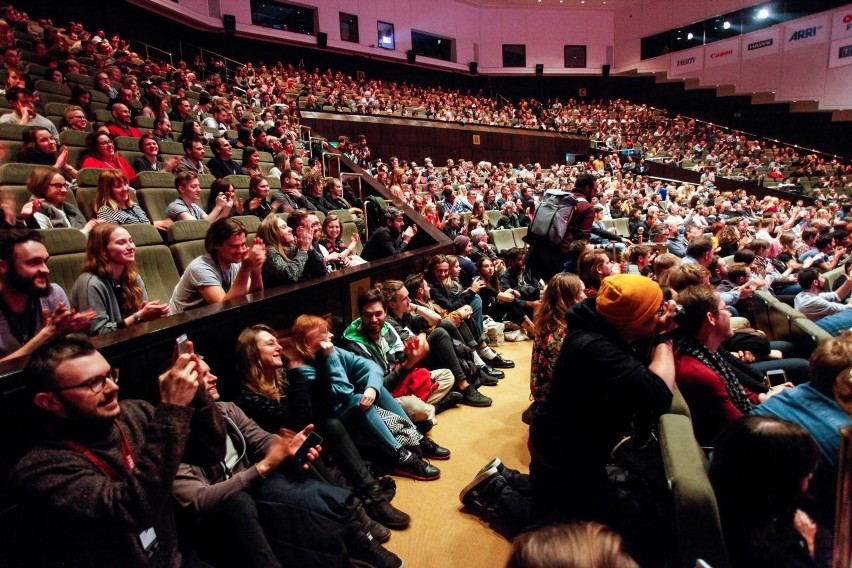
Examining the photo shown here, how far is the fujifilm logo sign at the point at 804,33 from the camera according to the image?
14031mm

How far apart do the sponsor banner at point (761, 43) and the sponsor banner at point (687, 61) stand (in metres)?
1.50

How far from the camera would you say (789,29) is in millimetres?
14711

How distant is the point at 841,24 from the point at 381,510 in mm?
17953

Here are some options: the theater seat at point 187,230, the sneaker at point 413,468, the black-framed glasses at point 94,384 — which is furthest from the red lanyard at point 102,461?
the theater seat at point 187,230

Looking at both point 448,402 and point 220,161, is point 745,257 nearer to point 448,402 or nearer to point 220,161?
point 448,402

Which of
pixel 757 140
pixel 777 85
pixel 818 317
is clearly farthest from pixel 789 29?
pixel 818 317

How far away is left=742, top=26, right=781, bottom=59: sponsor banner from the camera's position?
1513 centimetres

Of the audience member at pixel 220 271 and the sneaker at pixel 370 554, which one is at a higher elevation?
the audience member at pixel 220 271

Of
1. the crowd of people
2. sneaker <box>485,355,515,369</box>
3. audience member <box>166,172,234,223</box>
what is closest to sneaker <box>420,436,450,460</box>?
the crowd of people

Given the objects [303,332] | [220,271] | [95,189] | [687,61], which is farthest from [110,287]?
[687,61]

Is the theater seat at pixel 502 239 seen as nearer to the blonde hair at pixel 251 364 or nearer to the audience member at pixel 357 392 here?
the audience member at pixel 357 392

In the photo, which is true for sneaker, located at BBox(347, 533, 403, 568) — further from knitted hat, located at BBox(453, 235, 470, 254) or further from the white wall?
the white wall

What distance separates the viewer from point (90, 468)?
1.12 m

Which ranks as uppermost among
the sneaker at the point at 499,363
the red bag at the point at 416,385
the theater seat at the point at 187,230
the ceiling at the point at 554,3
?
the ceiling at the point at 554,3
